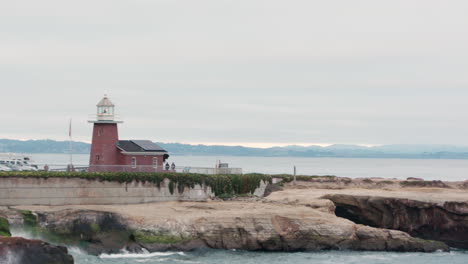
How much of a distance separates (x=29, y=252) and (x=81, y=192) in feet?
42.9

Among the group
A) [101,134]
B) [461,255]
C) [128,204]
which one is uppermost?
[101,134]

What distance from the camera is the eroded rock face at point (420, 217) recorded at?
53.4 m

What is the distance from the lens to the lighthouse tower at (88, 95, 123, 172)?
58.9 m

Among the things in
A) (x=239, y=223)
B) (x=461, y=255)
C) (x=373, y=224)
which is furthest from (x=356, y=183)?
(x=239, y=223)

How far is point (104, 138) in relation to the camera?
194 ft

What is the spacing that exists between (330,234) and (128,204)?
1441cm

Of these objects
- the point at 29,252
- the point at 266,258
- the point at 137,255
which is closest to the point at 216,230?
→ the point at 266,258

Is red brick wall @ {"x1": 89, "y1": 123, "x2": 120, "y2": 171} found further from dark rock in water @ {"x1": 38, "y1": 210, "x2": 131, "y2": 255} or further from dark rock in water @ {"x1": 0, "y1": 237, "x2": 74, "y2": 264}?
dark rock in water @ {"x1": 0, "y1": 237, "x2": 74, "y2": 264}

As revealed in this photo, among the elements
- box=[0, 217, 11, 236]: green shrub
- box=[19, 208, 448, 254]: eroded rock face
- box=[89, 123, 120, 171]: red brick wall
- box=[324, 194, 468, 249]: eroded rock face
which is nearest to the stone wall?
box=[19, 208, 448, 254]: eroded rock face

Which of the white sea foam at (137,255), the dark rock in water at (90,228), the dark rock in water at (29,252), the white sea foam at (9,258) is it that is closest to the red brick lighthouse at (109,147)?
the dark rock in water at (90,228)

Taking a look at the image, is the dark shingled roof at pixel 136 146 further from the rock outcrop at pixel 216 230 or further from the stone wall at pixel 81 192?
the rock outcrop at pixel 216 230

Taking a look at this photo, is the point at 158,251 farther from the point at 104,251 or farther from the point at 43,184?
the point at 43,184

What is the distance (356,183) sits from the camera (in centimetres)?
6844

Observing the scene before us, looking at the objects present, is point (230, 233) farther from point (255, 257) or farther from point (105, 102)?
point (105, 102)
